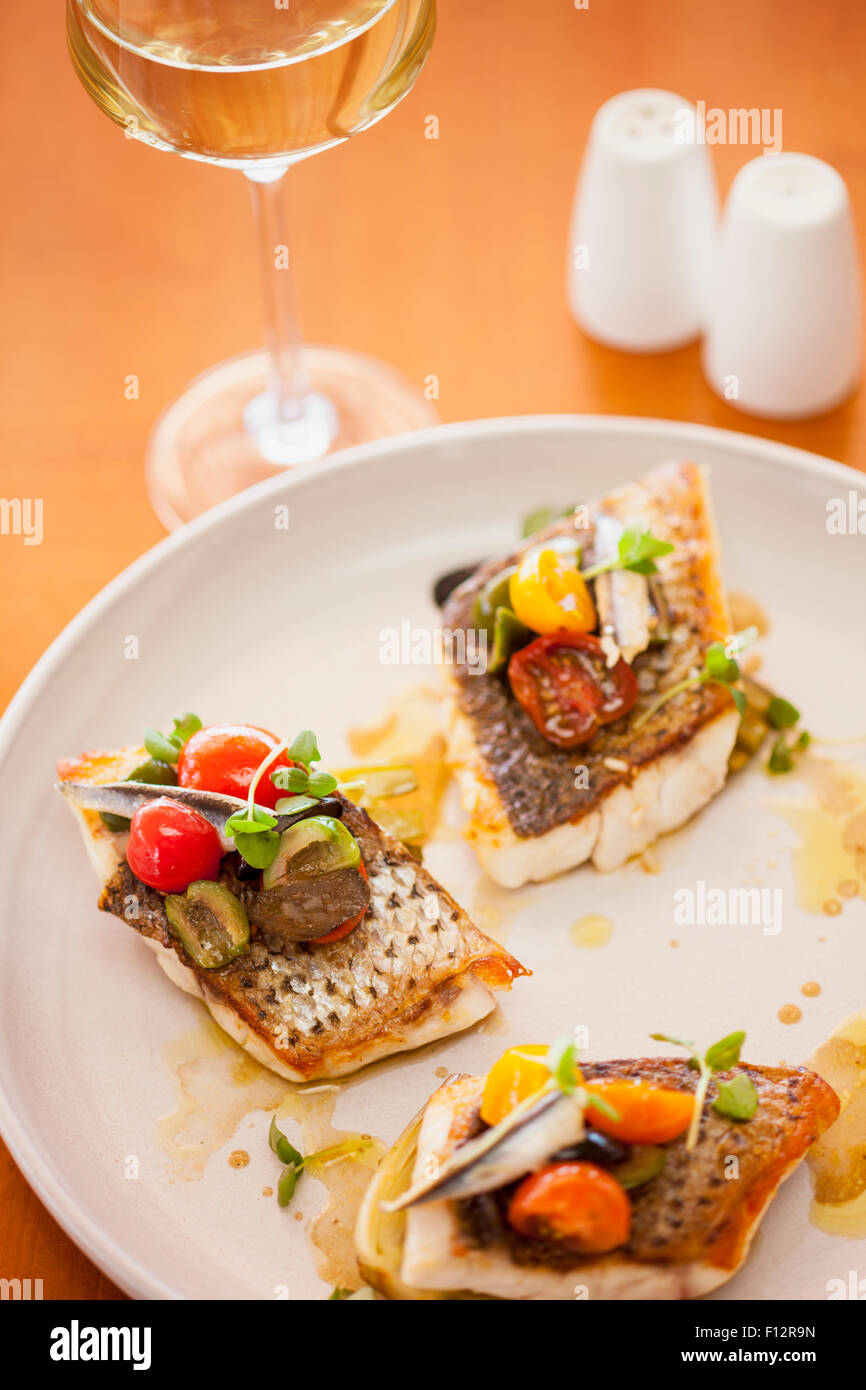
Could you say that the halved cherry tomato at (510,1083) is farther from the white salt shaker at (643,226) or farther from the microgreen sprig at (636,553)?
the white salt shaker at (643,226)

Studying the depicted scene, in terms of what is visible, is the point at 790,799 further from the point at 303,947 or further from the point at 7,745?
the point at 7,745

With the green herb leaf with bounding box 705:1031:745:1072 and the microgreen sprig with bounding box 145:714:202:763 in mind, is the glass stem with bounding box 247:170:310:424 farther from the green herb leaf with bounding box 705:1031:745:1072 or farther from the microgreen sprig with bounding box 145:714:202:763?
the green herb leaf with bounding box 705:1031:745:1072

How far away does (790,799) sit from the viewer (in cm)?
352

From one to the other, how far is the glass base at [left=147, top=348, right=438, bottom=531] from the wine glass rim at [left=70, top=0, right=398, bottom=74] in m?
1.45

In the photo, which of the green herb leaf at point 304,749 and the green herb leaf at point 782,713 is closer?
the green herb leaf at point 304,749

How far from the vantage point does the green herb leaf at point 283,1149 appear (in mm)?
2930

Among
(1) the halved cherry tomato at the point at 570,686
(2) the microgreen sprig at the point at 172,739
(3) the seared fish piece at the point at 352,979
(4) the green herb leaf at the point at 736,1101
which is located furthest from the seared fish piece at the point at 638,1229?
(2) the microgreen sprig at the point at 172,739

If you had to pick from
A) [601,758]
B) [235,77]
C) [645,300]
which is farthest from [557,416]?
[235,77]

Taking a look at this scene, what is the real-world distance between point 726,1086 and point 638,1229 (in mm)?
343

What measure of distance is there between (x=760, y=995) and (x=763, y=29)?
12.5ft

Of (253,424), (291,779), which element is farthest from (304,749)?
(253,424)

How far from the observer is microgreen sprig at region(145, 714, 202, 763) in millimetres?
3305

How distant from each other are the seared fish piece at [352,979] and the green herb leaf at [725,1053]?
0.47 meters

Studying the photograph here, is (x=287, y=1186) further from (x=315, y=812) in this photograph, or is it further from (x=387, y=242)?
(x=387, y=242)
